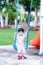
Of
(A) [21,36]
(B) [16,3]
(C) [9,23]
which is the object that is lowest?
(C) [9,23]

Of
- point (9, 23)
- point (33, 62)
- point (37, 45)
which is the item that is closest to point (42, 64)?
point (33, 62)

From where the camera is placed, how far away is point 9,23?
22.0 metres

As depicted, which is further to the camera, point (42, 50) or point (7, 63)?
point (42, 50)

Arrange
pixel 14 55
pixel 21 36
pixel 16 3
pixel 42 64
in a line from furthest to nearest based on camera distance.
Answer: pixel 16 3
pixel 14 55
pixel 21 36
pixel 42 64

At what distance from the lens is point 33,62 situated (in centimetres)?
495

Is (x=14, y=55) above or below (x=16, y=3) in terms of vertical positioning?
below

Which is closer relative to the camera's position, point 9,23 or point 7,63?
point 7,63

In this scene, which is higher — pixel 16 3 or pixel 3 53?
pixel 16 3

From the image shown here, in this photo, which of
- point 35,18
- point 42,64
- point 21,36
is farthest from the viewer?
point 35,18

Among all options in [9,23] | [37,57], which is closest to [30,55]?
[37,57]

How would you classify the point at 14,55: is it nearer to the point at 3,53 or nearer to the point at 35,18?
the point at 3,53

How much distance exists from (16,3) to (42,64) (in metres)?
2.51

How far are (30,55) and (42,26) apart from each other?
0.80m

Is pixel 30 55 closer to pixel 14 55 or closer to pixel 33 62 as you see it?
pixel 14 55
